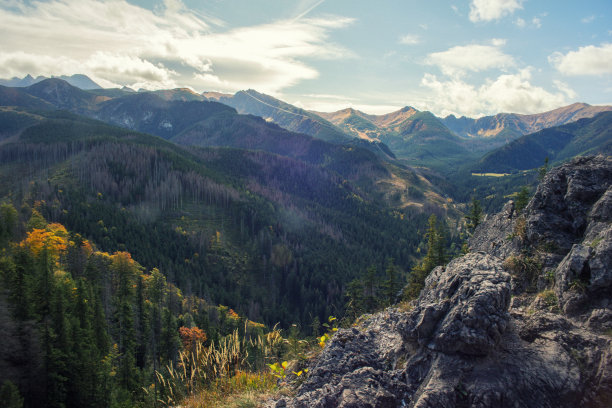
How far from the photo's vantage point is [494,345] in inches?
360

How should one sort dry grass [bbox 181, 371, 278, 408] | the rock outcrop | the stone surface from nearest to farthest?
the rock outcrop < the stone surface < dry grass [bbox 181, 371, 278, 408]

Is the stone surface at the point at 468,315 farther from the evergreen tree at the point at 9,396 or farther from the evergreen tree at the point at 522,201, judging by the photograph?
the evergreen tree at the point at 522,201

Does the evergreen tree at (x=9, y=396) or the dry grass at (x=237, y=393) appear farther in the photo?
the evergreen tree at (x=9, y=396)

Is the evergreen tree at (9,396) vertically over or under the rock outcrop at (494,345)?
under

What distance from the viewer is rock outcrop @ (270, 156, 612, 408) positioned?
838 cm

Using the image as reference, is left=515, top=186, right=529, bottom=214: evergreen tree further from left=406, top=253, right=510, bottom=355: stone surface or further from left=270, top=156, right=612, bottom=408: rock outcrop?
left=406, top=253, right=510, bottom=355: stone surface

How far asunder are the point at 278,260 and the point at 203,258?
4062 cm

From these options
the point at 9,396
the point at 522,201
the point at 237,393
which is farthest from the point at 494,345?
the point at 522,201

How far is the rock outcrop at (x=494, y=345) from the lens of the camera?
8.38m

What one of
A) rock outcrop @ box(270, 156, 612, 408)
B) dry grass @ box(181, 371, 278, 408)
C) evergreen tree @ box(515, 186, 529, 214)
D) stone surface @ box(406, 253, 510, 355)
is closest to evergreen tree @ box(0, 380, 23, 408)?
dry grass @ box(181, 371, 278, 408)

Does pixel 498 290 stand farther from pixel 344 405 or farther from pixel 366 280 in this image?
pixel 366 280

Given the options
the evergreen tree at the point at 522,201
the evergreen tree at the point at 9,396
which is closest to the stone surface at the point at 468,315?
the evergreen tree at the point at 9,396

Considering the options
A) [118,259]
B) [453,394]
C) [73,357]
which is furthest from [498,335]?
[118,259]

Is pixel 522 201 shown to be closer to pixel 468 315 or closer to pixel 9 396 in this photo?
pixel 468 315
